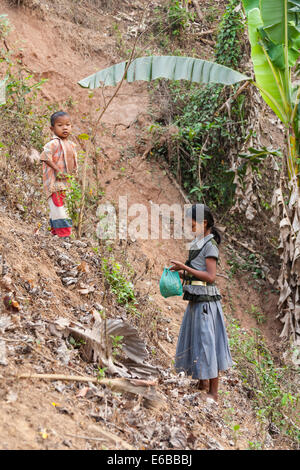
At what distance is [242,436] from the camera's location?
372 cm

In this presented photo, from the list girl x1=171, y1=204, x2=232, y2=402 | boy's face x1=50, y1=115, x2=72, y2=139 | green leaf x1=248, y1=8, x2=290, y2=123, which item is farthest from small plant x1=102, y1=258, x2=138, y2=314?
green leaf x1=248, y1=8, x2=290, y2=123

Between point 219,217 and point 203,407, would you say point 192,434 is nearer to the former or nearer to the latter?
point 203,407

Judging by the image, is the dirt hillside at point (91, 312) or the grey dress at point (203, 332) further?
the grey dress at point (203, 332)

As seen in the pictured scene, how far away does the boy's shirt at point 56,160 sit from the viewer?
16.7 ft

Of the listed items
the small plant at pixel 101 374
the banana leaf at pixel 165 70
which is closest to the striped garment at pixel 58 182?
the banana leaf at pixel 165 70

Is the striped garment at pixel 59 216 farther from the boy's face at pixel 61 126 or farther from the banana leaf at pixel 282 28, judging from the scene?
the banana leaf at pixel 282 28

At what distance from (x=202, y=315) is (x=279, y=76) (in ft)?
13.5

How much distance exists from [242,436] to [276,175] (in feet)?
17.3

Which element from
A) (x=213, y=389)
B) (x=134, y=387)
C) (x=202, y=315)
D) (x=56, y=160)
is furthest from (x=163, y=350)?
(x=56, y=160)

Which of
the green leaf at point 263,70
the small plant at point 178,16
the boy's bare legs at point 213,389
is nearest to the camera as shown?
the boy's bare legs at point 213,389

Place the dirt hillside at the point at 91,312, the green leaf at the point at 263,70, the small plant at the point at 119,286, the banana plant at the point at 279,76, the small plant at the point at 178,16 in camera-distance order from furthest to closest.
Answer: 1. the small plant at the point at 178,16
2. the green leaf at the point at 263,70
3. the banana plant at the point at 279,76
4. the small plant at the point at 119,286
5. the dirt hillside at the point at 91,312

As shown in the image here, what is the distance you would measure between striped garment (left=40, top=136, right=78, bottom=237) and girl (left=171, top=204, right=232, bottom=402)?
175cm

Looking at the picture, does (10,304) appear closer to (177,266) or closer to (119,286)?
(177,266)

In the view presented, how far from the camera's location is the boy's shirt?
5086 millimetres
